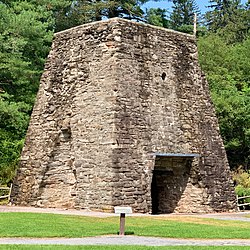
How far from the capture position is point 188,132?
21.5 metres

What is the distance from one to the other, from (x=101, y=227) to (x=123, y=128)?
5693mm

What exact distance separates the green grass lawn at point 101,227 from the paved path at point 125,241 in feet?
1.77

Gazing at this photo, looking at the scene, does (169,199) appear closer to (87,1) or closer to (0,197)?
(0,197)

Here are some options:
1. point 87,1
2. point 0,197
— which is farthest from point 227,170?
point 87,1

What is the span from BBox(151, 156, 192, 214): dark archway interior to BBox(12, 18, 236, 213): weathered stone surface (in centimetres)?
4

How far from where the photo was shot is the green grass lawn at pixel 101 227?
1306 centimetres

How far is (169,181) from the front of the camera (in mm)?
22016

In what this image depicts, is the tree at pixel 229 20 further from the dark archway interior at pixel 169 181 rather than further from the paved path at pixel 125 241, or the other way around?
the paved path at pixel 125 241

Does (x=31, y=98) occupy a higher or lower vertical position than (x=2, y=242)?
higher

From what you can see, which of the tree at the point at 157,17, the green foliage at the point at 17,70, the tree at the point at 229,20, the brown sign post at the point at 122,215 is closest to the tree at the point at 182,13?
the tree at the point at 229,20

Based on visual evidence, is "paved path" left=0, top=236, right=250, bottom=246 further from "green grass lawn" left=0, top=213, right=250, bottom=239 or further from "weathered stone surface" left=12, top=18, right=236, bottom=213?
"weathered stone surface" left=12, top=18, right=236, bottom=213

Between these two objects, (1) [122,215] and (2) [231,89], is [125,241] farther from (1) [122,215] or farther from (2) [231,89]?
(2) [231,89]

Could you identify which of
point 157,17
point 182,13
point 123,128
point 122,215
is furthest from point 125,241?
point 182,13

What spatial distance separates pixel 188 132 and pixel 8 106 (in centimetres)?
879
